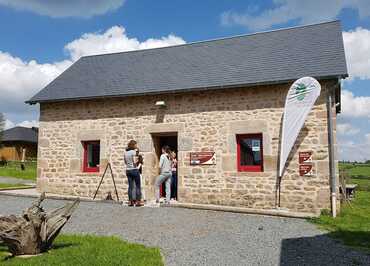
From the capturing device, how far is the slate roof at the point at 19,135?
110 ft

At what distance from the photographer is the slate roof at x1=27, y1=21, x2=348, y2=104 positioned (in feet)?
29.3

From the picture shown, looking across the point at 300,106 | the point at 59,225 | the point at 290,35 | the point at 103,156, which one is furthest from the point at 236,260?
the point at 290,35

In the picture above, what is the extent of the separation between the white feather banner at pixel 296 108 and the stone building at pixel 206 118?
0.38 metres

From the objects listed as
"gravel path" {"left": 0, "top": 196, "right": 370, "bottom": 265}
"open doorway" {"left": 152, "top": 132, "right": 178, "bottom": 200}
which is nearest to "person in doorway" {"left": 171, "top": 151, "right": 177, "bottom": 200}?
"open doorway" {"left": 152, "top": 132, "right": 178, "bottom": 200}

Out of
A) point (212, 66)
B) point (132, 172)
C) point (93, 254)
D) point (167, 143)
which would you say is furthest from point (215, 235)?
point (212, 66)

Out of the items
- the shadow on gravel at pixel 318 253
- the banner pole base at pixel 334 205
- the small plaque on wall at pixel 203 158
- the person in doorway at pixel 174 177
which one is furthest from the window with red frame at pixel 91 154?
the shadow on gravel at pixel 318 253

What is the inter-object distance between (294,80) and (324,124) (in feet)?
4.37

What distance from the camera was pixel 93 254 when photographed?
438cm

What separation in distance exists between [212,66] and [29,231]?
7.52m

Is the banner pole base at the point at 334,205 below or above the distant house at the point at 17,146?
→ below

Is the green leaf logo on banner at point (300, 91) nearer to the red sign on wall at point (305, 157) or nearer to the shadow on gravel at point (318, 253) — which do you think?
the red sign on wall at point (305, 157)

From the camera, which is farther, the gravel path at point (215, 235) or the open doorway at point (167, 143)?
the open doorway at point (167, 143)

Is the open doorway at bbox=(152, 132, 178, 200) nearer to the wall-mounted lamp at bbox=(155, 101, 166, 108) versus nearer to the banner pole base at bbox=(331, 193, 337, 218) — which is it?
the wall-mounted lamp at bbox=(155, 101, 166, 108)

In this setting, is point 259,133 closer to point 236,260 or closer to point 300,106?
point 300,106
